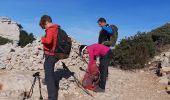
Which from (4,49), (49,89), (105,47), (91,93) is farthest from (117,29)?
(4,49)

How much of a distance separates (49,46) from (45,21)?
1.84ft

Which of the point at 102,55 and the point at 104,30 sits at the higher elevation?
the point at 104,30

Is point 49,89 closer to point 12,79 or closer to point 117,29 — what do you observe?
point 12,79

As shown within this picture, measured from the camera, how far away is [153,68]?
1575 centimetres

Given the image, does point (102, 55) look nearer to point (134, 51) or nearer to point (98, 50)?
point (98, 50)

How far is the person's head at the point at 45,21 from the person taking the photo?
383 inches

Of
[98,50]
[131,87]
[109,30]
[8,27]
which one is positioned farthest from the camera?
[8,27]

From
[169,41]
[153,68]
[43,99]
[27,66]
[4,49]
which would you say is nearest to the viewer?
[43,99]

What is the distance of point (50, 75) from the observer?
993 cm

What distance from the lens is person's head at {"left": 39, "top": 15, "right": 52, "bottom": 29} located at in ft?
31.9

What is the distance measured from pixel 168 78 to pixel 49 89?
207 inches

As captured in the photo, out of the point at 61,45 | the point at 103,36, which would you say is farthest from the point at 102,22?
the point at 61,45

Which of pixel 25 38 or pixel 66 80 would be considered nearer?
pixel 66 80

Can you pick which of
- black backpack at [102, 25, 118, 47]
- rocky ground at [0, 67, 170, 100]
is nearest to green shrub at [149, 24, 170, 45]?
rocky ground at [0, 67, 170, 100]
